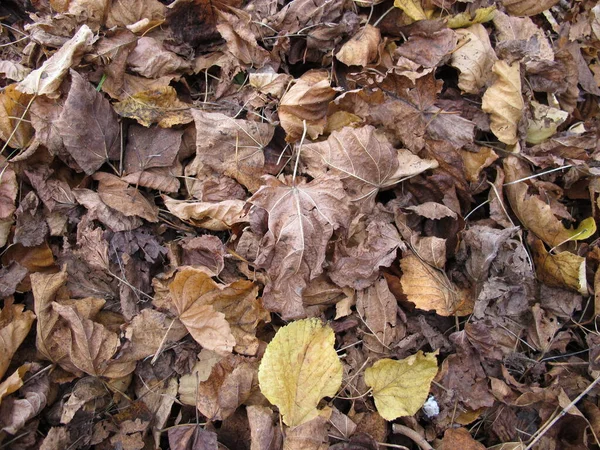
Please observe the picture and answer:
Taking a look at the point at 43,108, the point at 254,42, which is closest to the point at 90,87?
the point at 43,108

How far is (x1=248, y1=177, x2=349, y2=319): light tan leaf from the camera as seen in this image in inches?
66.9

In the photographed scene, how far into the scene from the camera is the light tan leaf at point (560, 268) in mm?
1848

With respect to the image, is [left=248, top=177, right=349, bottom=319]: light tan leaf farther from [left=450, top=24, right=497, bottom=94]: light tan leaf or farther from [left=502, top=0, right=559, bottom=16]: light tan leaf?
[left=502, top=0, right=559, bottom=16]: light tan leaf

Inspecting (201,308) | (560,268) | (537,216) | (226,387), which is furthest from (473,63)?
(226,387)

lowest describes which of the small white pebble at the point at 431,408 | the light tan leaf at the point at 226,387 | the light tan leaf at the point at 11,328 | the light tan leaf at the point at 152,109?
the small white pebble at the point at 431,408

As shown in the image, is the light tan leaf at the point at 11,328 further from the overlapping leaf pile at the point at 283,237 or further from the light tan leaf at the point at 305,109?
the light tan leaf at the point at 305,109

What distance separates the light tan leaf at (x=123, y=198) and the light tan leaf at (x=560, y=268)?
1551mm

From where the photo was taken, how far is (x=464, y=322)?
Result: 1.86m

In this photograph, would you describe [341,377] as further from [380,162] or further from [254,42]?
[254,42]

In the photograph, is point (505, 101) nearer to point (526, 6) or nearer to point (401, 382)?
point (526, 6)

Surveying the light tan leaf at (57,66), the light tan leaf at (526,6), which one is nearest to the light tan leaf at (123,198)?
the light tan leaf at (57,66)

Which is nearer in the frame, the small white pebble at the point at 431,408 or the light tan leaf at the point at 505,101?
the small white pebble at the point at 431,408

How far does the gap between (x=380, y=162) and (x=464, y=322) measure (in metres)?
0.71

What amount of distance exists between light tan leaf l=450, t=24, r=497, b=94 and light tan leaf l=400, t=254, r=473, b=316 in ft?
2.82
